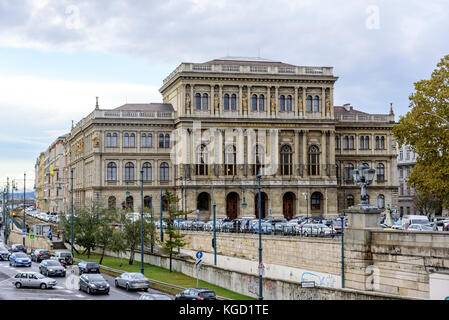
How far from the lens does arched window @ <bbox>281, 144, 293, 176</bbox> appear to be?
4013 inches

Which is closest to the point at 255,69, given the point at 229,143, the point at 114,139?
the point at 229,143

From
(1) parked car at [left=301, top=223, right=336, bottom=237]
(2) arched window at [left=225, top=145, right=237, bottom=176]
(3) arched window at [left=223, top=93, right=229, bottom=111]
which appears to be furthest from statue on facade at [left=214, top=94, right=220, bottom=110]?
(1) parked car at [left=301, top=223, right=336, bottom=237]

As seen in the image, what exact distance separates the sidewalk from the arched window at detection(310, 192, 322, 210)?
35.8m

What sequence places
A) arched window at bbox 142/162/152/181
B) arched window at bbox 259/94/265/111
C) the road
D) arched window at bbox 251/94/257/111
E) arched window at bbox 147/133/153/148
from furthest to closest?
arched window at bbox 142/162/152/181 → arched window at bbox 147/133/153/148 → arched window at bbox 259/94/265/111 → arched window at bbox 251/94/257/111 → the road

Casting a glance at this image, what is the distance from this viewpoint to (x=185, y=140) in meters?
99.2

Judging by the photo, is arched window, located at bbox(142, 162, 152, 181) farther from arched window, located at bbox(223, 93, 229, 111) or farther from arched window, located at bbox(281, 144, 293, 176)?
arched window, located at bbox(281, 144, 293, 176)

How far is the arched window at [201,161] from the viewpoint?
10006cm

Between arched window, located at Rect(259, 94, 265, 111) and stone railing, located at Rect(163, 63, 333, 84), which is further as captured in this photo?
arched window, located at Rect(259, 94, 265, 111)

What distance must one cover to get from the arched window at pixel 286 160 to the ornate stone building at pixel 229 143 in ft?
0.49

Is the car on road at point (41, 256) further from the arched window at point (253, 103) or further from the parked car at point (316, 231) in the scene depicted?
the arched window at point (253, 103)

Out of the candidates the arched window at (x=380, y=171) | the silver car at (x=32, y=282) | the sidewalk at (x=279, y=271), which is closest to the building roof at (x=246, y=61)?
the arched window at (x=380, y=171)

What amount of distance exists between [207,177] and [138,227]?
34.9 metres
